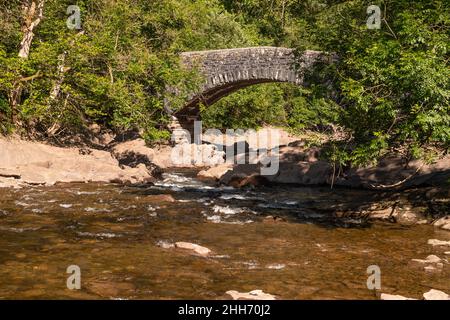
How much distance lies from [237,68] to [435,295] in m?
18.8

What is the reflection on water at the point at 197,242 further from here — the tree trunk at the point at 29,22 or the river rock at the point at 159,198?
the tree trunk at the point at 29,22

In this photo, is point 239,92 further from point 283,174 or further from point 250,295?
point 250,295

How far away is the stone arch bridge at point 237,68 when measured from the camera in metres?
22.6

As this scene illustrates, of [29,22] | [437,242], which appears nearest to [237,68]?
[29,22]

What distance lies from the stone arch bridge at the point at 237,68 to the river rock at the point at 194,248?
14076 millimetres

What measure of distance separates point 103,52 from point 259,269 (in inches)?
592

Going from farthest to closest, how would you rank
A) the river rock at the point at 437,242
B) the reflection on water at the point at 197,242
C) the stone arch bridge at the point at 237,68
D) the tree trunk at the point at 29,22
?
the stone arch bridge at the point at 237,68 < the tree trunk at the point at 29,22 < the river rock at the point at 437,242 < the reflection on water at the point at 197,242

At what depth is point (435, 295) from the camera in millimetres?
6629

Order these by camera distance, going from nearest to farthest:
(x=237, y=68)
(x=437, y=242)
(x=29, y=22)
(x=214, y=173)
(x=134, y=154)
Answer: (x=437, y=242)
(x=29, y=22)
(x=214, y=173)
(x=134, y=154)
(x=237, y=68)

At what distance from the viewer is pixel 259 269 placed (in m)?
7.98

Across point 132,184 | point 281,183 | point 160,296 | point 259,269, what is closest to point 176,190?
point 132,184

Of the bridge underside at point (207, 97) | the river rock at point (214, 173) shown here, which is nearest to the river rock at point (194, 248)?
the river rock at point (214, 173)

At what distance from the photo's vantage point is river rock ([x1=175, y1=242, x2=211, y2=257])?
8.84 metres
